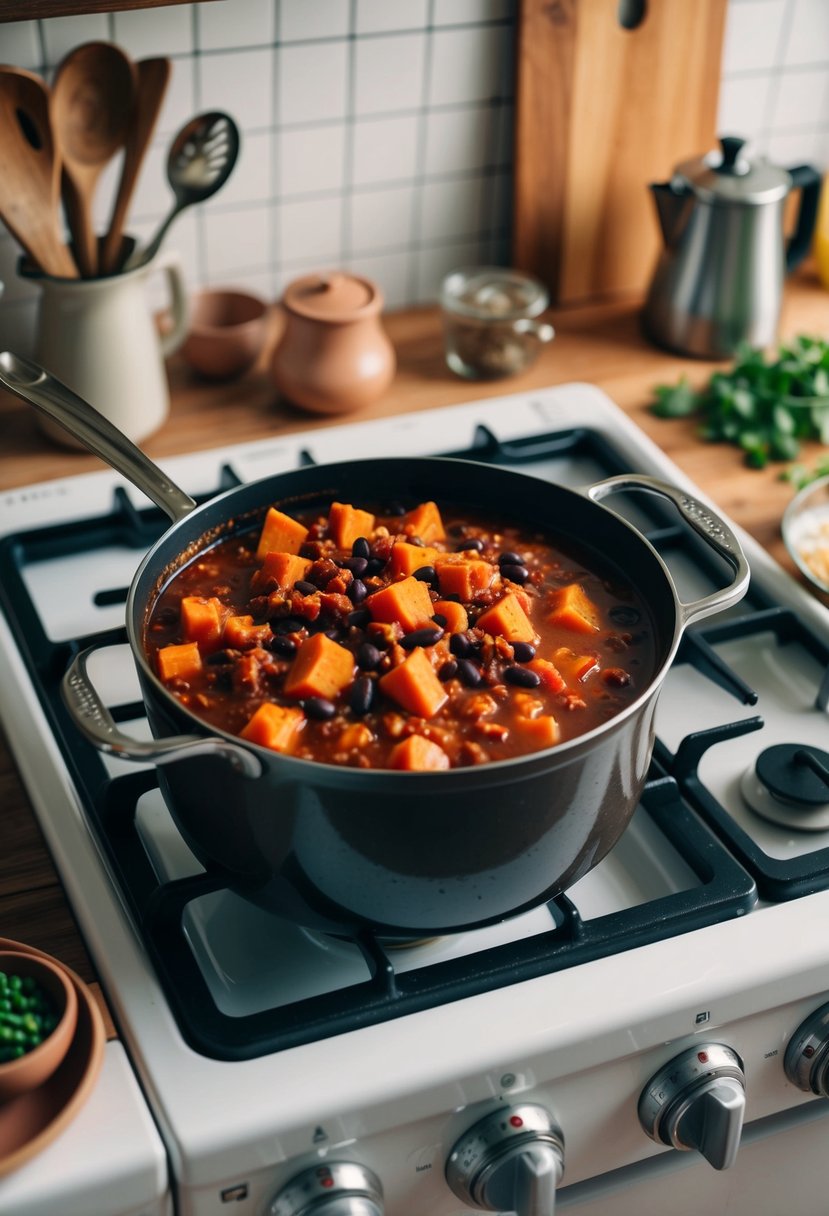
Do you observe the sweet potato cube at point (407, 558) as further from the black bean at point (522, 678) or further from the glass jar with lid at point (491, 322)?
the glass jar with lid at point (491, 322)

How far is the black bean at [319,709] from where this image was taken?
3.05 ft

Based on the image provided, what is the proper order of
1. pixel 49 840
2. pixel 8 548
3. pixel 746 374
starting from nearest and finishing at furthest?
pixel 49 840
pixel 8 548
pixel 746 374

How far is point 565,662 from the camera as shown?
3.31 feet

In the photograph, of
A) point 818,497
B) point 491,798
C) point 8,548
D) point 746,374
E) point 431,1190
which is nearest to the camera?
point 491,798

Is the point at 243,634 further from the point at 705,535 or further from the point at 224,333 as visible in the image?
the point at 224,333

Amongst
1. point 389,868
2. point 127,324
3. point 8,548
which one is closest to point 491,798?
point 389,868

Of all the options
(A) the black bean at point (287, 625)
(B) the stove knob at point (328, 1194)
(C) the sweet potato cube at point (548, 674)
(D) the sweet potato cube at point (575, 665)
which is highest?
(A) the black bean at point (287, 625)

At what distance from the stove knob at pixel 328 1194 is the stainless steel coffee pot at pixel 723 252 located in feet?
4.00

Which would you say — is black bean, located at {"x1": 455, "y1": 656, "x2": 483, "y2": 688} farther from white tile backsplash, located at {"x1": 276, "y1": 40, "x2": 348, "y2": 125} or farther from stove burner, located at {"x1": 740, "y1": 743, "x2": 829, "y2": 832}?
white tile backsplash, located at {"x1": 276, "y1": 40, "x2": 348, "y2": 125}

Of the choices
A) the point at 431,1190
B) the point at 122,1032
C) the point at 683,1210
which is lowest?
the point at 683,1210

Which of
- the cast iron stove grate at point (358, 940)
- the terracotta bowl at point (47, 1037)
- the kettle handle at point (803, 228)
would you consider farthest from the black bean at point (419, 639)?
the kettle handle at point (803, 228)

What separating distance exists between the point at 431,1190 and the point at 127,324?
97cm

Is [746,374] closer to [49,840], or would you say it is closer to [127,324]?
[127,324]

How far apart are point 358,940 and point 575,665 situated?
26cm
